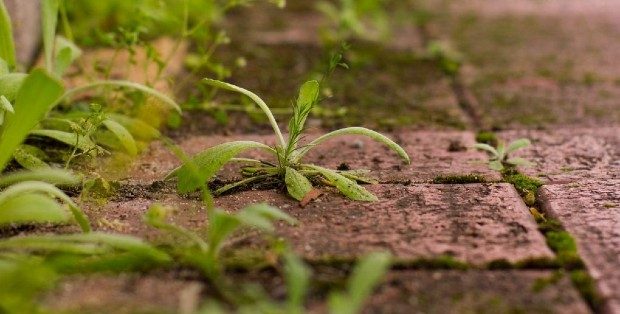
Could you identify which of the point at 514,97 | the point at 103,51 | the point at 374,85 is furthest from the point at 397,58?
the point at 103,51

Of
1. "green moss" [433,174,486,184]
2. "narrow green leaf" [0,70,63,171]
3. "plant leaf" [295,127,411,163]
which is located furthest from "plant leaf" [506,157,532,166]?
"narrow green leaf" [0,70,63,171]

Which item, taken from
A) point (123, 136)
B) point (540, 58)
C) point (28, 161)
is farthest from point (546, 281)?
point (540, 58)

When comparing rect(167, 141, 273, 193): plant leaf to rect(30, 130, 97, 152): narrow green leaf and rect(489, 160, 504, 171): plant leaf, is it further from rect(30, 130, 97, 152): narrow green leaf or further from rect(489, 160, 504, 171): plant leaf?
rect(489, 160, 504, 171): plant leaf

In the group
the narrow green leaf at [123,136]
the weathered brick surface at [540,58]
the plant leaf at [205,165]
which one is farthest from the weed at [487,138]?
the narrow green leaf at [123,136]

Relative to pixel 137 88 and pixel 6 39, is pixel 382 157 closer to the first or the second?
pixel 137 88

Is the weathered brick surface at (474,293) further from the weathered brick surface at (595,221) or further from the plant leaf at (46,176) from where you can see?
the plant leaf at (46,176)
